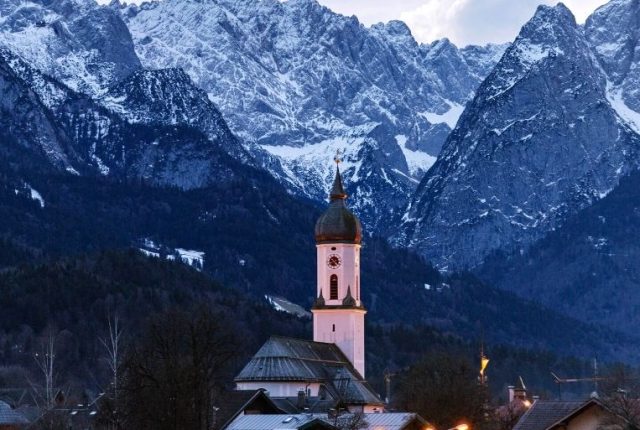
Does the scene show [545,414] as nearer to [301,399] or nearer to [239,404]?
[239,404]

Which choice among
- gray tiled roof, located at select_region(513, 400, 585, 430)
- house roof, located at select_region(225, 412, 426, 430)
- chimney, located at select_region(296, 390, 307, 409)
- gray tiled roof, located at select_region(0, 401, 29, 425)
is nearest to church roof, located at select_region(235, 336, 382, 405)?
chimney, located at select_region(296, 390, 307, 409)

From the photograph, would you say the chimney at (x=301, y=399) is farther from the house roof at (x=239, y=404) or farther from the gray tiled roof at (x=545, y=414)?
the gray tiled roof at (x=545, y=414)

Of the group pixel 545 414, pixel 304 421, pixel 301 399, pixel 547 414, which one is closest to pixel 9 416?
pixel 301 399

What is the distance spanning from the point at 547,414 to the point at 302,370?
64870mm

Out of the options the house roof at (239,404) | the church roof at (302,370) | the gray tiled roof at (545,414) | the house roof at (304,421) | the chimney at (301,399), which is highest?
the church roof at (302,370)

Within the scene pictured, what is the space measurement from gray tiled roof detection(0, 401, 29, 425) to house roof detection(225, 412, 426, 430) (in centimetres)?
3691

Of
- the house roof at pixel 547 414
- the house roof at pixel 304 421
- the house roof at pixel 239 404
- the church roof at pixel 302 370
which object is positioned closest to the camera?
the house roof at pixel 547 414

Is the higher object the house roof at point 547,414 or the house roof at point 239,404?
the house roof at point 239,404

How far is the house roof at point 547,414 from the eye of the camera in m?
118

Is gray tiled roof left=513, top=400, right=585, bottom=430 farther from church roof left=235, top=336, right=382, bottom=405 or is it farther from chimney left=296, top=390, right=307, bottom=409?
church roof left=235, top=336, right=382, bottom=405

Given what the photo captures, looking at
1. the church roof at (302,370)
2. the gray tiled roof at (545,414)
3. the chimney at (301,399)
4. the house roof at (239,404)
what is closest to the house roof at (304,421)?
the house roof at (239,404)

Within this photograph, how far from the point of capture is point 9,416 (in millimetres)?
185000

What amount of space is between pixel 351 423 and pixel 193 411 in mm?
11001

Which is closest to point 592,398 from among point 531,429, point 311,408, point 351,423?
point 531,429
